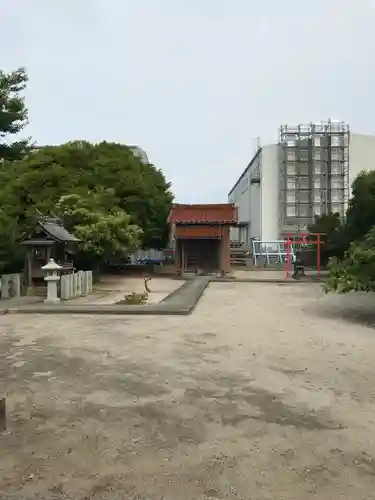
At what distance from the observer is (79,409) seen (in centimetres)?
482

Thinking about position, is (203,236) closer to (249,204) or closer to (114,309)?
(114,309)

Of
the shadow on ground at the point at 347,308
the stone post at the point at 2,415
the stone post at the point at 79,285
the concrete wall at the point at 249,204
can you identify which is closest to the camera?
the stone post at the point at 2,415

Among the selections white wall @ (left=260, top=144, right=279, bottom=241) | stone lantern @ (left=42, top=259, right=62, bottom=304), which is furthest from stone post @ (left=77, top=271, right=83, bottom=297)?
white wall @ (left=260, top=144, right=279, bottom=241)

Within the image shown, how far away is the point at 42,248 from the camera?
673 inches

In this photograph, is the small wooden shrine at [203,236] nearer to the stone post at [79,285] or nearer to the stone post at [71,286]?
the stone post at [79,285]

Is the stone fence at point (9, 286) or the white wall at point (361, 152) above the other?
the white wall at point (361, 152)

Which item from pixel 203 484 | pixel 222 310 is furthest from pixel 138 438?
pixel 222 310

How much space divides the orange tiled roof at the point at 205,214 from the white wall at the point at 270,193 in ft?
46.0

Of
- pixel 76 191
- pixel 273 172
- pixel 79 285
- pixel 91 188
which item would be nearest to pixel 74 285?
pixel 79 285

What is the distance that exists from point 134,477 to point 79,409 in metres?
1.64

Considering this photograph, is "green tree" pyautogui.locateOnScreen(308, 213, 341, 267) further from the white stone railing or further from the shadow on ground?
the white stone railing

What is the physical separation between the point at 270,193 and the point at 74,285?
29.4m

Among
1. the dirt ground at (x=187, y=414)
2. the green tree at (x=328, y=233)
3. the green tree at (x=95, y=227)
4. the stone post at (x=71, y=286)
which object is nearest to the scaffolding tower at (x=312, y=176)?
the green tree at (x=328, y=233)

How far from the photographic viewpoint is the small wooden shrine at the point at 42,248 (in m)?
16.8
